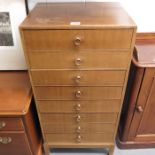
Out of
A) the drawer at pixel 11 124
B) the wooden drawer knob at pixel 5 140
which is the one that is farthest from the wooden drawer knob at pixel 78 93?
the wooden drawer knob at pixel 5 140

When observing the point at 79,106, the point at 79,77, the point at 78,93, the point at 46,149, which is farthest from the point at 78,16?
the point at 46,149

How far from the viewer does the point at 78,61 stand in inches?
35.9

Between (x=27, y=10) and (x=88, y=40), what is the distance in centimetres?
59

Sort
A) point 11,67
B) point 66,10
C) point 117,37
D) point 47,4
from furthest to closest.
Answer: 1. point 11,67
2. point 47,4
3. point 66,10
4. point 117,37

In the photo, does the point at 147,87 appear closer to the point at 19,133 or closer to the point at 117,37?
the point at 117,37

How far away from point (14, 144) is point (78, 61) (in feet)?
2.52

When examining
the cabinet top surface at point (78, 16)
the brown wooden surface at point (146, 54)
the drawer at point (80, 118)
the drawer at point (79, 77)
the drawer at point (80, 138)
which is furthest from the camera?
the drawer at point (80, 138)

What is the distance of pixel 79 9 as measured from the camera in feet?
3.47

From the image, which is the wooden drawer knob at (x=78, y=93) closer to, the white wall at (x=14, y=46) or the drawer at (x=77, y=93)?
the drawer at (x=77, y=93)

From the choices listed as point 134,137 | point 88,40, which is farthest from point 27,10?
point 134,137

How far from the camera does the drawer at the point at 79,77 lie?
3.15ft

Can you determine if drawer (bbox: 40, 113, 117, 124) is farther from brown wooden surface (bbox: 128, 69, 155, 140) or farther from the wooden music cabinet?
brown wooden surface (bbox: 128, 69, 155, 140)

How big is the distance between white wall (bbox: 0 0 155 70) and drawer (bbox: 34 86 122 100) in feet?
1.49

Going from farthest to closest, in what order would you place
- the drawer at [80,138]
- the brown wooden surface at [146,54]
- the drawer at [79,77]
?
1. the drawer at [80,138]
2. the brown wooden surface at [146,54]
3. the drawer at [79,77]
